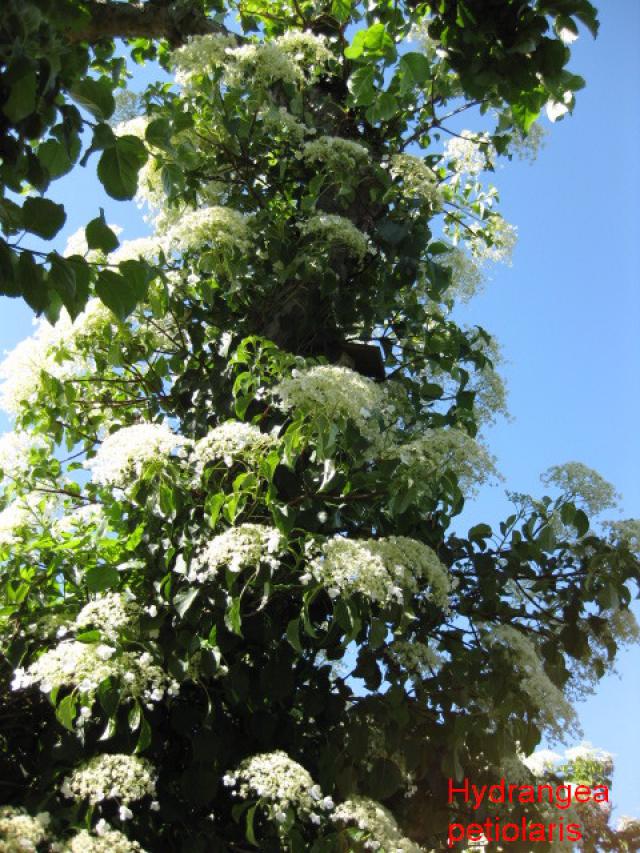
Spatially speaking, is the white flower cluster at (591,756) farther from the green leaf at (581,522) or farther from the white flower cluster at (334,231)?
the white flower cluster at (334,231)

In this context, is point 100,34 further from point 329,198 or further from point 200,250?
point 200,250

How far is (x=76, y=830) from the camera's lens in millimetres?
1913

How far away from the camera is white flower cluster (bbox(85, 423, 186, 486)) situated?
7.25ft

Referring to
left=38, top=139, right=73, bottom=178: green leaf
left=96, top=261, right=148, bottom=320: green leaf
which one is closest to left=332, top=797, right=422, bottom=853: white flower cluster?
left=96, top=261, right=148, bottom=320: green leaf

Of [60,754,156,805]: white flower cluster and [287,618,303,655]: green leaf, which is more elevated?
[287,618,303,655]: green leaf

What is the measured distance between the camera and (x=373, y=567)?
2.07 meters

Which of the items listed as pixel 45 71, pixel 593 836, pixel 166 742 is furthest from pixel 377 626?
pixel 45 71

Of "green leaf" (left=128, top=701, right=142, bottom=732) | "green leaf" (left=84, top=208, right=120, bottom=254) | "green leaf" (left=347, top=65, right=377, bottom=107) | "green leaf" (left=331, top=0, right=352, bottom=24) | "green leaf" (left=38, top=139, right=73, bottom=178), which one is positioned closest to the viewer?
"green leaf" (left=84, top=208, right=120, bottom=254)

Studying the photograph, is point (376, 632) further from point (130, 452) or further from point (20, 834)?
point (20, 834)

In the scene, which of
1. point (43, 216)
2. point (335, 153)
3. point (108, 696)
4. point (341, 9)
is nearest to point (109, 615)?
point (108, 696)

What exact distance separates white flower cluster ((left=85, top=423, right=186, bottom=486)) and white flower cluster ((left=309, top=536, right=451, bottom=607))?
472 millimetres

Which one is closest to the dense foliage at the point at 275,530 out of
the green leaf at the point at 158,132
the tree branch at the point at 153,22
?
the green leaf at the point at 158,132

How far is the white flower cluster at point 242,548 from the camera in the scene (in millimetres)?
2107

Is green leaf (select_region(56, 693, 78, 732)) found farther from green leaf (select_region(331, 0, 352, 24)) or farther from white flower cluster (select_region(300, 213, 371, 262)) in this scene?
green leaf (select_region(331, 0, 352, 24))
